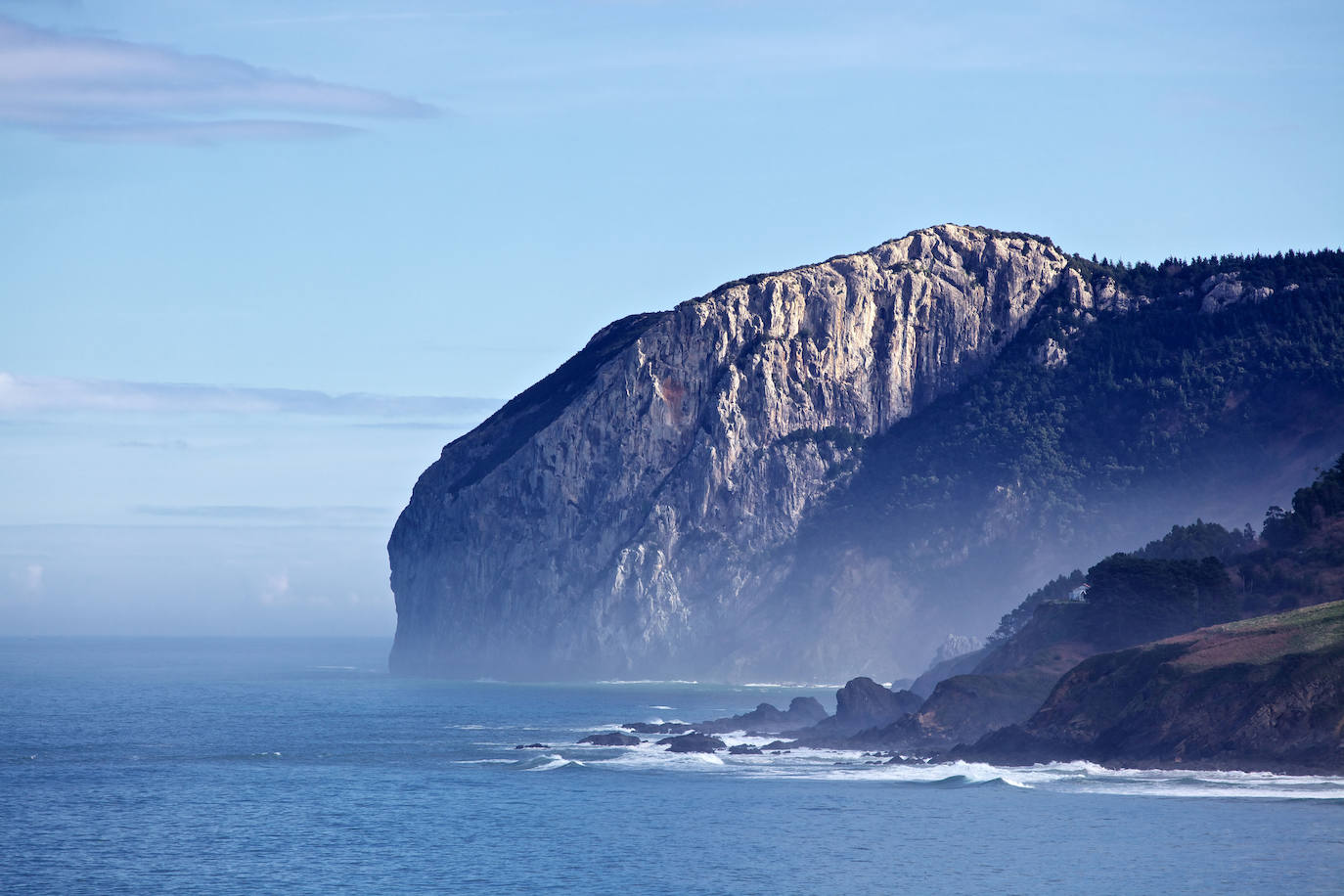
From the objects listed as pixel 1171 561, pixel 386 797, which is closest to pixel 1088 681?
pixel 1171 561

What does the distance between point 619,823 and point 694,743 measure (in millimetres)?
35563

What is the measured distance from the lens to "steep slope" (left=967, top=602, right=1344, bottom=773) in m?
84.4

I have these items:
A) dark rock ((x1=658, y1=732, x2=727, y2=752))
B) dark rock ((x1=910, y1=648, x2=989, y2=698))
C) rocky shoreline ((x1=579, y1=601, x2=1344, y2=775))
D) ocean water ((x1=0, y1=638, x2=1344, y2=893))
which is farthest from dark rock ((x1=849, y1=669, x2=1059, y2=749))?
dark rock ((x1=910, y1=648, x2=989, y2=698))

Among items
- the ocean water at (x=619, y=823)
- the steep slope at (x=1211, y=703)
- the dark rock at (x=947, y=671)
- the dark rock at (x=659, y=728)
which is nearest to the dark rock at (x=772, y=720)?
the dark rock at (x=659, y=728)

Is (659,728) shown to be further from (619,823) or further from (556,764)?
(619,823)

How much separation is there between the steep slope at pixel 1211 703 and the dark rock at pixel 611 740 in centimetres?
3029

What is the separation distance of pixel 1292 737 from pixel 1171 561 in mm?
30571

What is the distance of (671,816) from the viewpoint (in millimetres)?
82250

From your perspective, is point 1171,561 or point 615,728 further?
point 615,728

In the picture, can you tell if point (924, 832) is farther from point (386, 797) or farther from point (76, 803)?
point (76, 803)

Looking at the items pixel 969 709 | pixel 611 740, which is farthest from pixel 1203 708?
pixel 611 740

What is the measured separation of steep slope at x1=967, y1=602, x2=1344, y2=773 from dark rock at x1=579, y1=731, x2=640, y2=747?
3029cm

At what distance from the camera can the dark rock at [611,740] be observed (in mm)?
119812

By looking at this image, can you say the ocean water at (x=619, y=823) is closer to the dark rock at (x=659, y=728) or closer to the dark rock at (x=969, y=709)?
the dark rock at (x=969, y=709)
